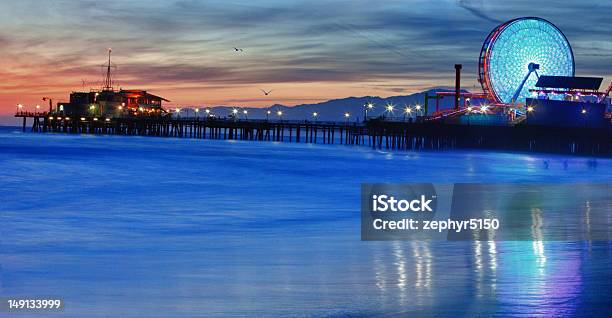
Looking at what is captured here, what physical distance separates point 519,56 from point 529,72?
1.97 metres

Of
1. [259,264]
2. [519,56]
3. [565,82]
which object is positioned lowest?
[259,264]

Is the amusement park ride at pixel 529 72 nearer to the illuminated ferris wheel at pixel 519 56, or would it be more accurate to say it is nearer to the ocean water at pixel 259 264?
the illuminated ferris wheel at pixel 519 56

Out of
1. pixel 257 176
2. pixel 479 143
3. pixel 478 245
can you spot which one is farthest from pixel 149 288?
pixel 479 143

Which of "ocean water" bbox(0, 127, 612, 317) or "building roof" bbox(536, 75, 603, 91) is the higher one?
"building roof" bbox(536, 75, 603, 91)

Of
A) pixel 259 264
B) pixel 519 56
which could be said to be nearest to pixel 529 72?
pixel 519 56

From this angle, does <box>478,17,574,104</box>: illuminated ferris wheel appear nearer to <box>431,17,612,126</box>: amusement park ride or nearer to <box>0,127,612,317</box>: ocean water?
<box>431,17,612,126</box>: amusement park ride

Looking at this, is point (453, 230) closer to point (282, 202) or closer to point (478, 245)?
point (478, 245)

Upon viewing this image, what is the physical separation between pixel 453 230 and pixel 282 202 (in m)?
10.7

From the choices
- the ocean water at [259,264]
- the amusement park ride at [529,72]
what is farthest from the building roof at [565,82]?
the ocean water at [259,264]

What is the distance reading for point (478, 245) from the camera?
55.9ft

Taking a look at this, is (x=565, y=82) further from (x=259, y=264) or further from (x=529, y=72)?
(x=259, y=264)

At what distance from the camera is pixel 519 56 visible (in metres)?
84.4

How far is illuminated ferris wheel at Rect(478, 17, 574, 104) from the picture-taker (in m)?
83.6

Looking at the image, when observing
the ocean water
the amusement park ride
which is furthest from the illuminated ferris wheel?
the ocean water
